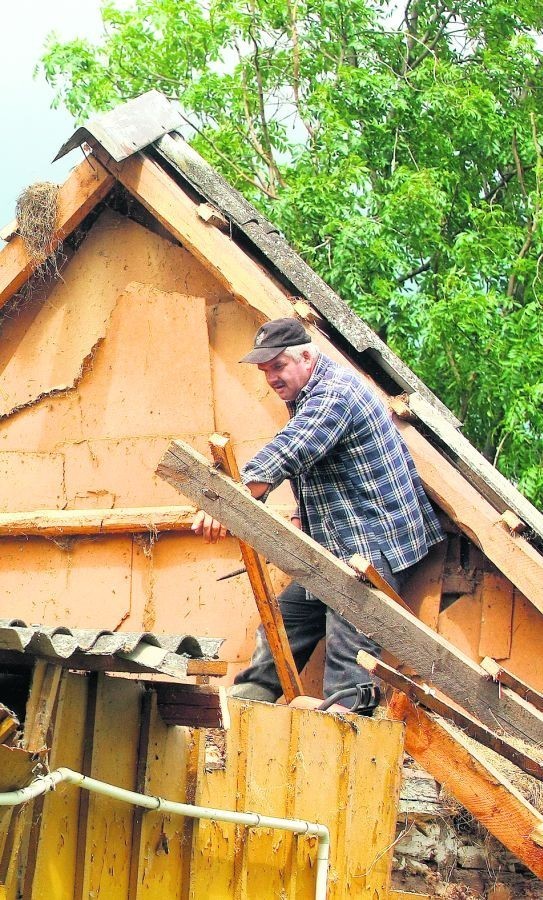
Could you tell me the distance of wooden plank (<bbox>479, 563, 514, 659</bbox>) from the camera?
20.2ft

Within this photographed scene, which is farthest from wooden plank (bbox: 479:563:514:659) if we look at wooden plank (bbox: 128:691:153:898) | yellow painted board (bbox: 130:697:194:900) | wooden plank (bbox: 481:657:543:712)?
wooden plank (bbox: 128:691:153:898)

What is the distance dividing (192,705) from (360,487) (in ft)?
6.44

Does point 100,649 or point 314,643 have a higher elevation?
point 314,643

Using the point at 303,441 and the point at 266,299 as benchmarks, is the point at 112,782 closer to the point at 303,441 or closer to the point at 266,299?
the point at 303,441

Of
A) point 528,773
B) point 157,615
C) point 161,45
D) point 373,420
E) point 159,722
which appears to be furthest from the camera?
point 161,45

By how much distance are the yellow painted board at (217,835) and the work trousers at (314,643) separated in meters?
1.10

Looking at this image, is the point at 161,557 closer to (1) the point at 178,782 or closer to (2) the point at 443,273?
(1) the point at 178,782

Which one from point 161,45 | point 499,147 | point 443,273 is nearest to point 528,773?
point 443,273

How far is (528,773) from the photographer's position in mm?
5137

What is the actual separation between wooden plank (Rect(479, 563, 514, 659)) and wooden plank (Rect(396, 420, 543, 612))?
30 centimetres

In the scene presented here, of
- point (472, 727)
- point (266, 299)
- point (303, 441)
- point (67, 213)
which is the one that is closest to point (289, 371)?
point (303, 441)

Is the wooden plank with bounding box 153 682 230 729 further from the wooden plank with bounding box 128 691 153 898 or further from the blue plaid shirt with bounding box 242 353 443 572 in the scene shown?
the blue plaid shirt with bounding box 242 353 443 572

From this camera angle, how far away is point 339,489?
598 cm

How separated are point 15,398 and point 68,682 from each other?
146 inches
